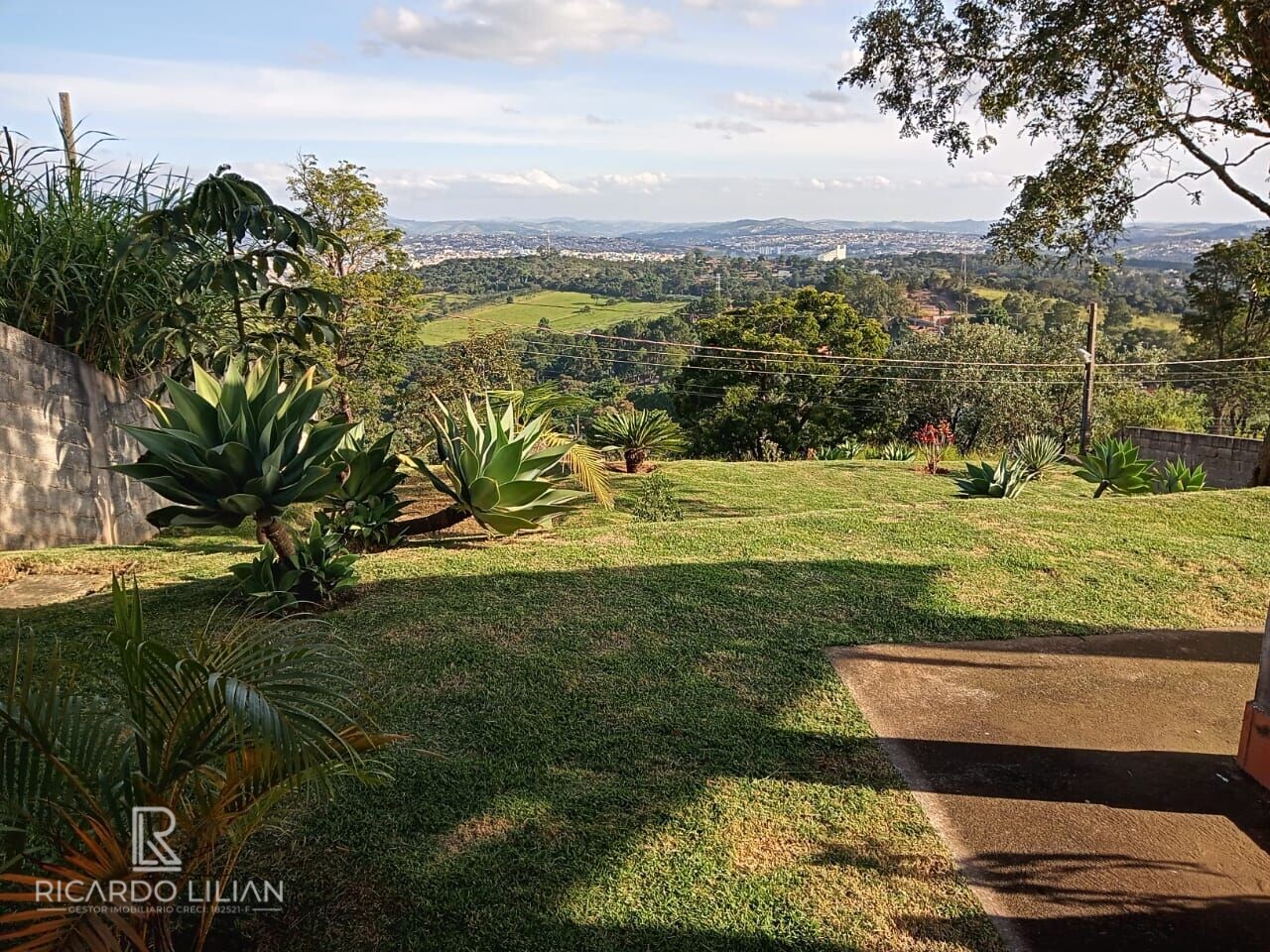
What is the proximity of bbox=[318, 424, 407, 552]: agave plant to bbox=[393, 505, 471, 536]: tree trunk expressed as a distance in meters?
0.15

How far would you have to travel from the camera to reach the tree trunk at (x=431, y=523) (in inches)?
243

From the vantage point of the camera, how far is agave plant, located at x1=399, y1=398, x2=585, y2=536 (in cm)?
575

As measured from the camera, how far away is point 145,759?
6.46 feet

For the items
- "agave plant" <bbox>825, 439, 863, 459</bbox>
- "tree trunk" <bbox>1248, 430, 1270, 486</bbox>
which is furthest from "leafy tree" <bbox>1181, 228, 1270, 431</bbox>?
"tree trunk" <bbox>1248, 430, 1270, 486</bbox>

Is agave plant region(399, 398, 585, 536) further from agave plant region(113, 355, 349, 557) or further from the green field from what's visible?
the green field

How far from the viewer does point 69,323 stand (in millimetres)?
6242

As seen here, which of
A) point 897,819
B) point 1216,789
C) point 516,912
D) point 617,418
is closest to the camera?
point 516,912

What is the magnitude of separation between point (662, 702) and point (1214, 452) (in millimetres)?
15706

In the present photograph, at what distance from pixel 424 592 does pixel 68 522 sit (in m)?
3.13

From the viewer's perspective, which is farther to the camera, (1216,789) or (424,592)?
(424,592)

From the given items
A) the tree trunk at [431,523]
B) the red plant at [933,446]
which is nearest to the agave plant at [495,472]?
the tree trunk at [431,523]

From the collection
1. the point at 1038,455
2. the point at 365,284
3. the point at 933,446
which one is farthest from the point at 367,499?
the point at 365,284

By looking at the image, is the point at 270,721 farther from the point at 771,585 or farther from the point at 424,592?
the point at 771,585

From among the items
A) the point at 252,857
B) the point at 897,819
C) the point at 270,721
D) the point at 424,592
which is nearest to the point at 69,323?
the point at 424,592
